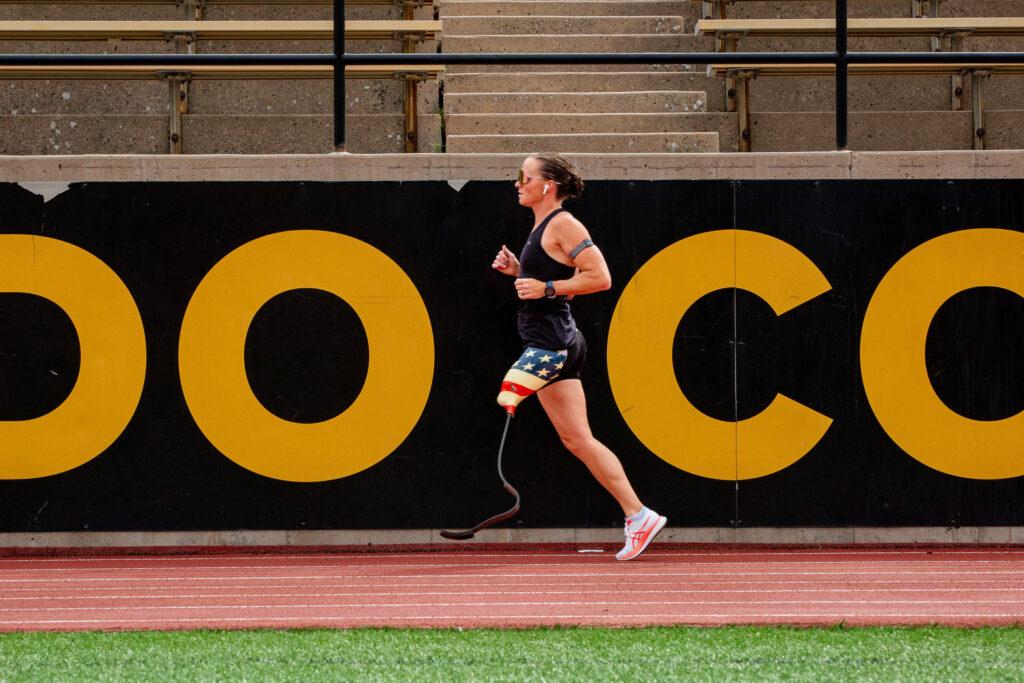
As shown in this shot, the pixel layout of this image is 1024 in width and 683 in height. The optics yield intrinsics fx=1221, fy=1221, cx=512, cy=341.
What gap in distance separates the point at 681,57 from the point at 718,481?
90.9 inches

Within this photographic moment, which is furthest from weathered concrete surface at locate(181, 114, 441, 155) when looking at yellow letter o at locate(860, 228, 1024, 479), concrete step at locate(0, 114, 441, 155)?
yellow letter o at locate(860, 228, 1024, 479)

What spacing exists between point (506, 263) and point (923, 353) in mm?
2281

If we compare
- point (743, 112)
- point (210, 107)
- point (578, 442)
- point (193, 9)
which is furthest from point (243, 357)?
point (193, 9)

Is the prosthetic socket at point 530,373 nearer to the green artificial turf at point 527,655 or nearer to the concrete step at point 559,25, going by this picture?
the green artificial turf at point 527,655

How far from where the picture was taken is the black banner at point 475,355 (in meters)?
6.39

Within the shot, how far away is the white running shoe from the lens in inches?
239

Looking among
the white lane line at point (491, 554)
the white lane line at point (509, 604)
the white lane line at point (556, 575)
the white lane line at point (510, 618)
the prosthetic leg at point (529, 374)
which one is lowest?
the white lane line at point (491, 554)

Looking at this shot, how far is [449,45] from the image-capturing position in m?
10.6

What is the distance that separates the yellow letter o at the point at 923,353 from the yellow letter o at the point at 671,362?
0.36 m

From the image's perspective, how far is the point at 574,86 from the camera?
33.3 feet

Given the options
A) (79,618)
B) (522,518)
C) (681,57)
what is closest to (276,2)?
(681,57)

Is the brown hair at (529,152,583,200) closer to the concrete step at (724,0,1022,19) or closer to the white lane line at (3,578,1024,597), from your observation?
the white lane line at (3,578,1024,597)

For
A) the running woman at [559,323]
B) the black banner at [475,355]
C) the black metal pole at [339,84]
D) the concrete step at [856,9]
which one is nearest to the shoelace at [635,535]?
the running woman at [559,323]

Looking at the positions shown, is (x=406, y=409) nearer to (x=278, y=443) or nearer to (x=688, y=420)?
(x=278, y=443)
